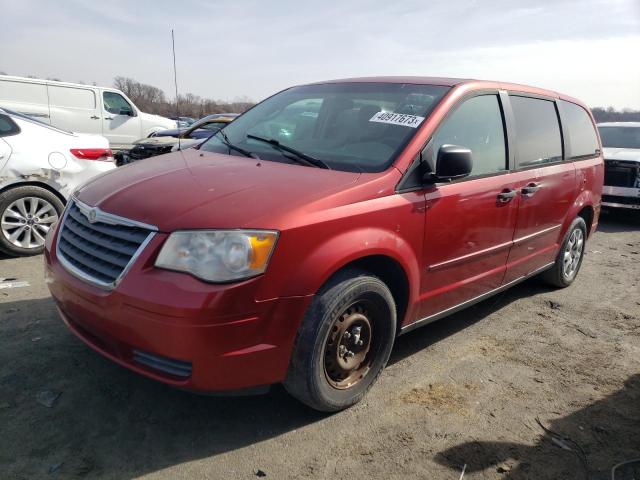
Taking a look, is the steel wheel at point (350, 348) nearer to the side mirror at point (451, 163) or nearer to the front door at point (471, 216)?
the front door at point (471, 216)

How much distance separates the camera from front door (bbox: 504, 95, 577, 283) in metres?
3.84

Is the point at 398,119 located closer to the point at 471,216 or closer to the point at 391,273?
the point at 471,216

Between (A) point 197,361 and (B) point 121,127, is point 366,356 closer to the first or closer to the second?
(A) point 197,361

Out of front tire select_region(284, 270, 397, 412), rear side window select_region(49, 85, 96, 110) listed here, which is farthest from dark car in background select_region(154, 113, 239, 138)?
front tire select_region(284, 270, 397, 412)

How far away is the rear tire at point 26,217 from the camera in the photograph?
491 centimetres

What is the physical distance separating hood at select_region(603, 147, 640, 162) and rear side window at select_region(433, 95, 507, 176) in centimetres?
637

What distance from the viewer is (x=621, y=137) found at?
1013 centimetres

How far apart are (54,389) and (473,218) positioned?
8.74 ft

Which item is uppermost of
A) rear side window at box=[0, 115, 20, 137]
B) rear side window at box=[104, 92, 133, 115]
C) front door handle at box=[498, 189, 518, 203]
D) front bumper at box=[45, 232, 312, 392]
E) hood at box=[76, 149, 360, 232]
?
rear side window at box=[104, 92, 133, 115]

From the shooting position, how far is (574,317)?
4406mm

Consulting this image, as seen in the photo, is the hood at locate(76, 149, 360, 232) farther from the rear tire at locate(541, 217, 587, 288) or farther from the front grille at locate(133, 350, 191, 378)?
the rear tire at locate(541, 217, 587, 288)

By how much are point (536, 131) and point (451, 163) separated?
5.40 feet

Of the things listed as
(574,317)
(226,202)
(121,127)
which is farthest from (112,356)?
(121,127)

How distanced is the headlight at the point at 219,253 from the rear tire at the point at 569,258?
3.54 meters
